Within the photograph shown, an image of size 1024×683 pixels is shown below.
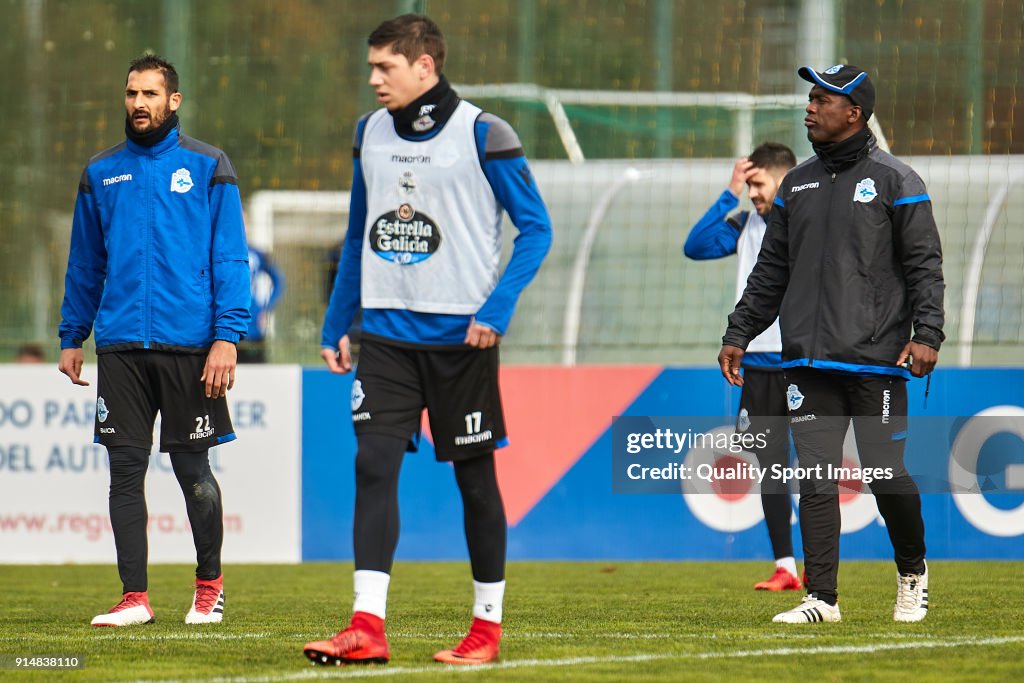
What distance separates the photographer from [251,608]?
22.4 feet

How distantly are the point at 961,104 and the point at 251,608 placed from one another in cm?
569

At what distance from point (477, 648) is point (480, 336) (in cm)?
90

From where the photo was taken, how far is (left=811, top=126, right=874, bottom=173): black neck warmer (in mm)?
5797

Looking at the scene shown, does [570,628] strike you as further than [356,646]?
Yes

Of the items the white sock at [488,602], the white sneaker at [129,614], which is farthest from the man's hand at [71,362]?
the white sock at [488,602]

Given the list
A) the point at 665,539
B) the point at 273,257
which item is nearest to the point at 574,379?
the point at 665,539

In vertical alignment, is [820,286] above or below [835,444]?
above

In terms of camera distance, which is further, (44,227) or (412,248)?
(44,227)

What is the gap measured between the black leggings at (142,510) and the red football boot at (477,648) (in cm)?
171

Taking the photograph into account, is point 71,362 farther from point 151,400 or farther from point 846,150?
point 846,150

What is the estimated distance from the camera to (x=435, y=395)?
478cm

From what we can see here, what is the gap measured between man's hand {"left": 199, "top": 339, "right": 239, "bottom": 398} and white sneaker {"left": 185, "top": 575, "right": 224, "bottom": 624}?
2.41 feet

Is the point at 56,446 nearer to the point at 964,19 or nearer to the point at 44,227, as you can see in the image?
the point at 44,227

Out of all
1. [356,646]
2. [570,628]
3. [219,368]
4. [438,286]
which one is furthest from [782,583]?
[356,646]
